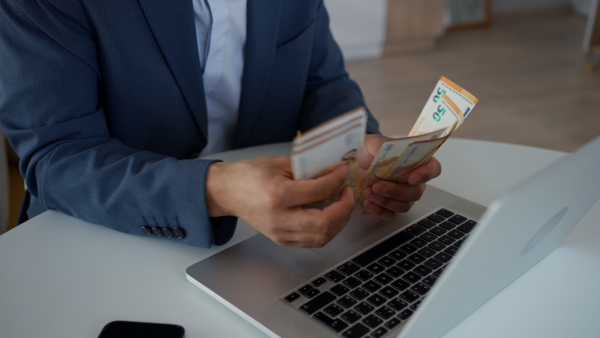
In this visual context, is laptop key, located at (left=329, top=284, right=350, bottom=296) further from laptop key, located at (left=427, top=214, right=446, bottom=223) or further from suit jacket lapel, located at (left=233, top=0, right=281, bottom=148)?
suit jacket lapel, located at (left=233, top=0, right=281, bottom=148)

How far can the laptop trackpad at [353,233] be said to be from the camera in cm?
89

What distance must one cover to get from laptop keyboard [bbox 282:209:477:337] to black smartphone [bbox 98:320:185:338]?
0.14 meters

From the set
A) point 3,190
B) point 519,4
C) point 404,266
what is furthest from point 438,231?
point 519,4

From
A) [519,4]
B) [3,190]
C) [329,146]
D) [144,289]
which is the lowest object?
[519,4]

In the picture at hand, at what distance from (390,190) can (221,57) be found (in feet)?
1.60

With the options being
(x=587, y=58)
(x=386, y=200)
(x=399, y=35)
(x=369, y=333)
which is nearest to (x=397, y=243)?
(x=386, y=200)

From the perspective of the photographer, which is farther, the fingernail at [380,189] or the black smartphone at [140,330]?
the fingernail at [380,189]

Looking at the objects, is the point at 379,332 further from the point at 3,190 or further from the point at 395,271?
the point at 3,190

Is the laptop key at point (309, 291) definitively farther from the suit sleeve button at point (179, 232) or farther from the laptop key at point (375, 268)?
the suit sleeve button at point (179, 232)

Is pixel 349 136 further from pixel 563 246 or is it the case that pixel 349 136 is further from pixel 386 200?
pixel 563 246

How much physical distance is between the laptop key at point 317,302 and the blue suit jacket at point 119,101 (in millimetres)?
205

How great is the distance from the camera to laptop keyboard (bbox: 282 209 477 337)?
2.42ft

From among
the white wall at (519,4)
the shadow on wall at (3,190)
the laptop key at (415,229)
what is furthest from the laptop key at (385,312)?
the white wall at (519,4)

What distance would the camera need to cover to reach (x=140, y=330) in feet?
2.41
